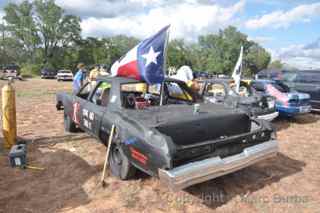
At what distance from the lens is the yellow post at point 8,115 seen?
18.9 feet

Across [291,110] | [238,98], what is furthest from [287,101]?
[238,98]

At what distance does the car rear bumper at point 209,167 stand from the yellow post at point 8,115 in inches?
155

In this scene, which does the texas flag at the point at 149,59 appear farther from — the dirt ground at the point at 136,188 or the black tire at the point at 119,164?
the dirt ground at the point at 136,188

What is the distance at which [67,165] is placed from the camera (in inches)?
199

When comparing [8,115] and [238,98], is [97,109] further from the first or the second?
[238,98]

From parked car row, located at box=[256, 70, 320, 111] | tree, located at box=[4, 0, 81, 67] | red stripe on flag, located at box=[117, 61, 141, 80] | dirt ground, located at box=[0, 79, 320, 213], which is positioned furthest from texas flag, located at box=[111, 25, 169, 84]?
tree, located at box=[4, 0, 81, 67]

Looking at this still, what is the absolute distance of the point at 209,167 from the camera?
361cm

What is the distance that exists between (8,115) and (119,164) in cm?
290

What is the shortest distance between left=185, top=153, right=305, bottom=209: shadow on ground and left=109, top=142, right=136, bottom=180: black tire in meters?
0.89

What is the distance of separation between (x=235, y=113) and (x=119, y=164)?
2.01 metres

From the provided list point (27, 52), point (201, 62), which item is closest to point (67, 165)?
point (27, 52)

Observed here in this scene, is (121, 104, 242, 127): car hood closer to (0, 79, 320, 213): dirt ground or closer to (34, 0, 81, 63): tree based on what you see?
(0, 79, 320, 213): dirt ground

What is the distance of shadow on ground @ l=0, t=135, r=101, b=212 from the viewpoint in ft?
12.3

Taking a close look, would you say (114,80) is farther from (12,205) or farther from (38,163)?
(12,205)
